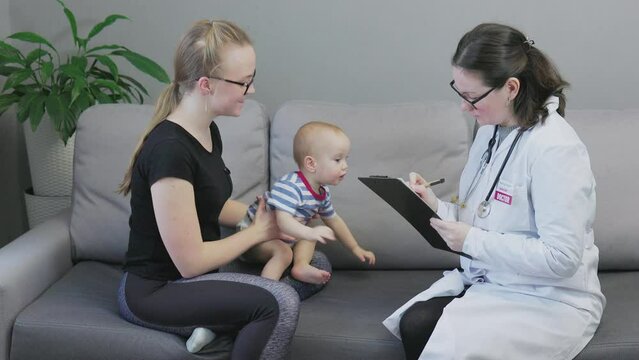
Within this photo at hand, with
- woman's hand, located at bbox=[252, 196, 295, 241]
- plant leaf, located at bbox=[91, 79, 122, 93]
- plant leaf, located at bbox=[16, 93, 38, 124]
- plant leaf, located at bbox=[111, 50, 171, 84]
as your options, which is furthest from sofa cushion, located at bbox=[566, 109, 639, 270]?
plant leaf, located at bbox=[16, 93, 38, 124]

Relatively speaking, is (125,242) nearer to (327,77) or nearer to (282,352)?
(282,352)

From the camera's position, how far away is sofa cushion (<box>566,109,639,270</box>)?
264cm

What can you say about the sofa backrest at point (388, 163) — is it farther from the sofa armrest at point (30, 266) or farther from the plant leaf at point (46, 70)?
the plant leaf at point (46, 70)

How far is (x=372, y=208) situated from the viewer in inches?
106

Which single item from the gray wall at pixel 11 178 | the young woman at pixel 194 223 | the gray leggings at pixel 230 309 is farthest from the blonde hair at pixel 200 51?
the gray wall at pixel 11 178

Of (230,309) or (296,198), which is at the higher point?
(296,198)

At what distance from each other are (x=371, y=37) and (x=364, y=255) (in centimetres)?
101

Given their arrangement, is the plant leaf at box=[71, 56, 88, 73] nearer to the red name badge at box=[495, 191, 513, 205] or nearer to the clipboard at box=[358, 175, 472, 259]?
the clipboard at box=[358, 175, 472, 259]

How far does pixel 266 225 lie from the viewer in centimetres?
232

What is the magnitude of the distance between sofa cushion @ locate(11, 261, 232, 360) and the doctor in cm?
58

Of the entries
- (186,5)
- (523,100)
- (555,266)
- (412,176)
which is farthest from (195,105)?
(186,5)

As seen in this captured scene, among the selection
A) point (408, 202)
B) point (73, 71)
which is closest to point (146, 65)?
point (73, 71)

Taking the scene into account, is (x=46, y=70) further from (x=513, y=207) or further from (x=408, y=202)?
(x=513, y=207)

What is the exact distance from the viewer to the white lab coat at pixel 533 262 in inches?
78.8
